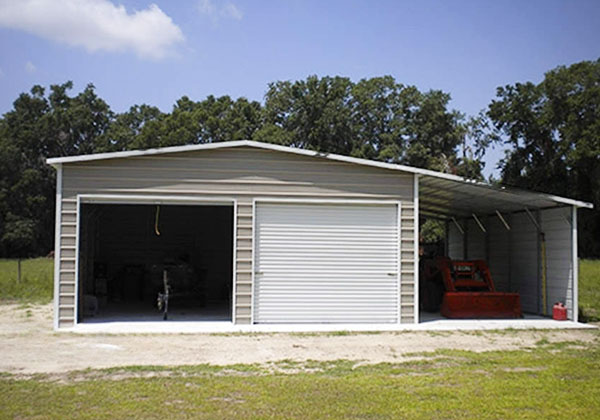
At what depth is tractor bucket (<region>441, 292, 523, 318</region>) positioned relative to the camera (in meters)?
12.7

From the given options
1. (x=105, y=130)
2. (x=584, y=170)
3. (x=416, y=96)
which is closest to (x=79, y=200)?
(x=584, y=170)

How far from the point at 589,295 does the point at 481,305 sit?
6.30m

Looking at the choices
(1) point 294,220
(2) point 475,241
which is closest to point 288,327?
(1) point 294,220

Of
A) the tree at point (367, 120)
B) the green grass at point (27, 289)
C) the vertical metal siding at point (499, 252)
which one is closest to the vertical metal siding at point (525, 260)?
the vertical metal siding at point (499, 252)

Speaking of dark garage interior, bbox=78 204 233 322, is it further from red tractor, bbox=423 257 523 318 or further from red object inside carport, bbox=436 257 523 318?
red object inside carport, bbox=436 257 523 318

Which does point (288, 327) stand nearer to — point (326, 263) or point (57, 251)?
point (326, 263)

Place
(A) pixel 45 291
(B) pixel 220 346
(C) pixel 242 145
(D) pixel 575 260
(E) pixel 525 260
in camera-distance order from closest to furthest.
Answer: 1. (B) pixel 220 346
2. (C) pixel 242 145
3. (D) pixel 575 260
4. (E) pixel 525 260
5. (A) pixel 45 291

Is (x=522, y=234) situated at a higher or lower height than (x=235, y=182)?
lower

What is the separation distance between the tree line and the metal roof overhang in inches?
640

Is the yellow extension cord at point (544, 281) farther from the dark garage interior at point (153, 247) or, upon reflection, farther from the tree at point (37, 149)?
the tree at point (37, 149)

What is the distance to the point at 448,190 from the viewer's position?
12852mm

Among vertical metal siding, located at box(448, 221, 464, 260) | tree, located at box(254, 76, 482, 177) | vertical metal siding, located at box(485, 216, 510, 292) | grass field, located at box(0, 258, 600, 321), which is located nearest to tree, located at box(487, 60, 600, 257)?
tree, located at box(254, 76, 482, 177)

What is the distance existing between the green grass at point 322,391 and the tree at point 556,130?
23985mm

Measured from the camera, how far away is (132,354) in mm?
8523
